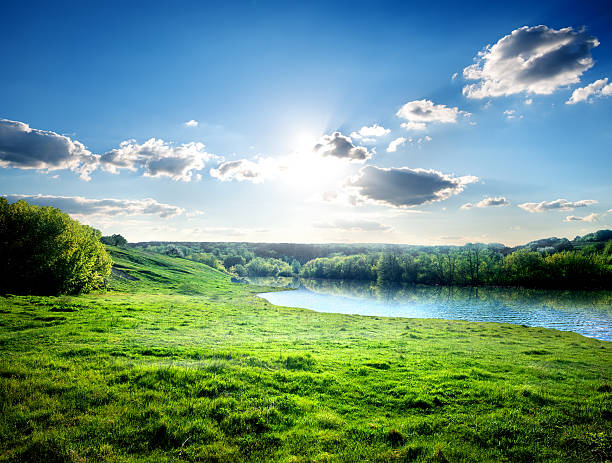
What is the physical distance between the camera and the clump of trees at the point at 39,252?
42125 millimetres

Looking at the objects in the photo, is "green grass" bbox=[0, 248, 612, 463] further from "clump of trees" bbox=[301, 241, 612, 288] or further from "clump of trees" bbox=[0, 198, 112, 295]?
"clump of trees" bbox=[301, 241, 612, 288]

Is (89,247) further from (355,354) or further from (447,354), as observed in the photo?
(447,354)

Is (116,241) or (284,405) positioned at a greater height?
(116,241)

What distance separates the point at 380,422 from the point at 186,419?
6.22 metres

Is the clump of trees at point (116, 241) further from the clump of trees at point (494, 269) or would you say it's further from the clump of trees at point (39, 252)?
the clump of trees at point (494, 269)

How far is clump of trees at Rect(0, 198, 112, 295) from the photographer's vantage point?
42.1 metres

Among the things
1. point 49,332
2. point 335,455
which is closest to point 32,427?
point 335,455

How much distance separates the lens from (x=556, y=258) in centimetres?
11425

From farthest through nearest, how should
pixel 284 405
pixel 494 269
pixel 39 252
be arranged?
pixel 494 269 → pixel 39 252 → pixel 284 405

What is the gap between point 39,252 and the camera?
43.7 metres

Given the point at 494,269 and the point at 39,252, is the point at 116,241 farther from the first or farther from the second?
the point at 494,269

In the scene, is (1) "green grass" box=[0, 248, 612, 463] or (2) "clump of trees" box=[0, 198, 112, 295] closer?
(1) "green grass" box=[0, 248, 612, 463]

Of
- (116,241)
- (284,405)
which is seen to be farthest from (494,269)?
(116,241)

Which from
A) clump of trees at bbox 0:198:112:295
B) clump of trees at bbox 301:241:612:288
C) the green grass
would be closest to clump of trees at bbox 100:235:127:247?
clump of trees at bbox 0:198:112:295
